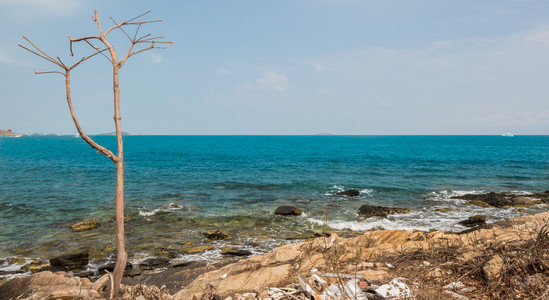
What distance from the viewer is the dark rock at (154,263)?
35.1 ft

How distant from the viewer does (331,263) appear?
625cm

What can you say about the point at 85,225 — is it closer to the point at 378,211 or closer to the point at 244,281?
the point at 244,281

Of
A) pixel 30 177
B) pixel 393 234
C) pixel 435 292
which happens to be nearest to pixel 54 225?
pixel 393 234

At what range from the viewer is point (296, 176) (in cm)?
3600

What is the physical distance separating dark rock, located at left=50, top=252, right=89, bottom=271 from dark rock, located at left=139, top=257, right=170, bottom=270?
2176mm

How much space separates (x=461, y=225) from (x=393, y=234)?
8.76 m

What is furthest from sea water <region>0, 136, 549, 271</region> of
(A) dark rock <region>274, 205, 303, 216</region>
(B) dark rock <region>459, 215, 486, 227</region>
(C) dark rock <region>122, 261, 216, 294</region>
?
(C) dark rock <region>122, 261, 216, 294</region>

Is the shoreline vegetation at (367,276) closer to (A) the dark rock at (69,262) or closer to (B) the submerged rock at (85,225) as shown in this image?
(A) the dark rock at (69,262)

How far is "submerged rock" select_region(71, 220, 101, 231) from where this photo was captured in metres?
15.3

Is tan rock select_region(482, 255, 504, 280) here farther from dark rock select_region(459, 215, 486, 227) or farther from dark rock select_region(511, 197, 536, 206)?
dark rock select_region(511, 197, 536, 206)

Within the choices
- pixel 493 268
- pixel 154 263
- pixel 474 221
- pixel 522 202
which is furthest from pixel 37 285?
pixel 522 202

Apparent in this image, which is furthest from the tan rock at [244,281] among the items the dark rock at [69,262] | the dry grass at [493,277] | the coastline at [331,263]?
the dark rock at [69,262]

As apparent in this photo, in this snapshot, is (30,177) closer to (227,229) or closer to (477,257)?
(227,229)

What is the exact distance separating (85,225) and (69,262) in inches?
209
